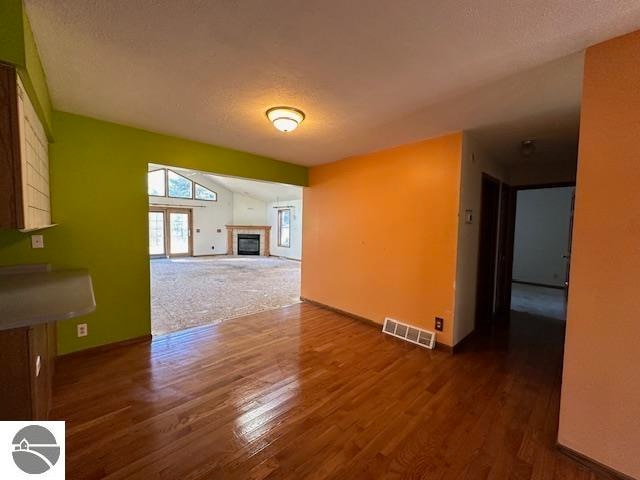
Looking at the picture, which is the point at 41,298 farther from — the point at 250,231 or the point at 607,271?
the point at 250,231

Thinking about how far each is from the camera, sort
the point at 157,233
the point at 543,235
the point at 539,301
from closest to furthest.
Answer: the point at 539,301 → the point at 543,235 → the point at 157,233

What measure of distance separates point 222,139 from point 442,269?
2.76 metres

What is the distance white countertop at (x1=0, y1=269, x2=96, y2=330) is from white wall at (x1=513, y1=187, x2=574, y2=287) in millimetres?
7157

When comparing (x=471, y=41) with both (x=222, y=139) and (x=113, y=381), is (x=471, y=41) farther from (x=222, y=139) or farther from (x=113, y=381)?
(x=113, y=381)

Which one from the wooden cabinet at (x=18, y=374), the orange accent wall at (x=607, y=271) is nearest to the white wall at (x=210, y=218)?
the wooden cabinet at (x=18, y=374)

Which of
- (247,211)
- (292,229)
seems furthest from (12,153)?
(247,211)

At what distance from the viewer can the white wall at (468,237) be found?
2.68 meters

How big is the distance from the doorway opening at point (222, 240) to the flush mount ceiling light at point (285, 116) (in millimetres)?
2866

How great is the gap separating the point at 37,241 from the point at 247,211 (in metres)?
9.75

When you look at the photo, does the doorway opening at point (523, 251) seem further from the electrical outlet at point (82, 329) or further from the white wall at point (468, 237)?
the electrical outlet at point (82, 329)

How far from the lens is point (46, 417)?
5.42ft

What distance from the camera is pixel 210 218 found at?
11.0 meters

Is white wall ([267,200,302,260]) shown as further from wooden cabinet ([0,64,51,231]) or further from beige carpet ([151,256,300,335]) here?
wooden cabinet ([0,64,51,231])

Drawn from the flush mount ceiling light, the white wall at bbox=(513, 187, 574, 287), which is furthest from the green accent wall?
the white wall at bbox=(513, 187, 574, 287)
